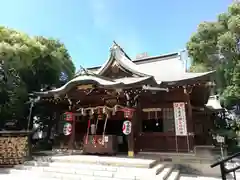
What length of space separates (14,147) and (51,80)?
6.17m

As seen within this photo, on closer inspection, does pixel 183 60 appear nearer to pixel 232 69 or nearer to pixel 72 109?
pixel 232 69

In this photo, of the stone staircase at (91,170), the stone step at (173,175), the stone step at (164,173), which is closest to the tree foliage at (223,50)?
the stone step at (173,175)

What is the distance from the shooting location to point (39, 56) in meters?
12.3

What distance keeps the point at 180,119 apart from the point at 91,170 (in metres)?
4.31

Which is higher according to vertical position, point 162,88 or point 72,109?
point 162,88

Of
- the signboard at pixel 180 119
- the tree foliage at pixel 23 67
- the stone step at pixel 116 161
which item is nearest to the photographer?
the stone step at pixel 116 161

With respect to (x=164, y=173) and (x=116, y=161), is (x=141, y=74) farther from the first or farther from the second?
(x=164, y=173)

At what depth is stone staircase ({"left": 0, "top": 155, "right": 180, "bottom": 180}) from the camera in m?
5.91

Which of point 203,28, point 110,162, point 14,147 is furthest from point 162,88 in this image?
point 203,28

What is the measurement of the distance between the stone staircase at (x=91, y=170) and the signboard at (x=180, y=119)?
1587 mm

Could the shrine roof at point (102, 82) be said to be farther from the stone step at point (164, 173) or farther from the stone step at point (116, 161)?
the stone step at point (164, 173)

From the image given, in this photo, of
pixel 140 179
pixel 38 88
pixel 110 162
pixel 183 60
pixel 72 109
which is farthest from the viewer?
pixel 38 88

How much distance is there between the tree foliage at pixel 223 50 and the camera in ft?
44.2

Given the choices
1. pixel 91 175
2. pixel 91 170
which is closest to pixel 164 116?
pixel 91 170
